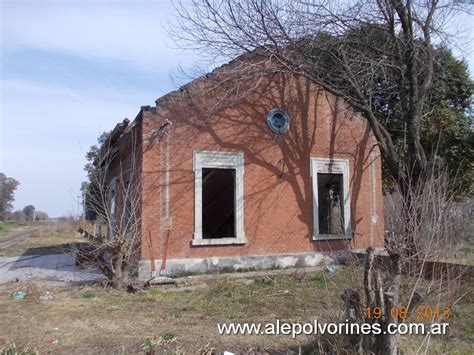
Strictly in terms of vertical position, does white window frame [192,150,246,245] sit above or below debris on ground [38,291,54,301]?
above

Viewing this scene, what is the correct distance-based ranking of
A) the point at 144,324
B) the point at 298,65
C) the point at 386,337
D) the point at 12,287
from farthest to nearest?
the point at 298,65, the point at 12,287, the point at 144,324, the point at 386,337

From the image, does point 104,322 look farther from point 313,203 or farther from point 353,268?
point 313,203

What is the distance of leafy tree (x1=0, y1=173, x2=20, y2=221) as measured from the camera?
273 feet

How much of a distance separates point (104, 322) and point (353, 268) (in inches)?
186

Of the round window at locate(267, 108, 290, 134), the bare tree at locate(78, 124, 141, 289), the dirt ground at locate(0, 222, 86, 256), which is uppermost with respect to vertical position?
the round window at locate(267, 108, 290, 134)

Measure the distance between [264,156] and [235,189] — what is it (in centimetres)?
143

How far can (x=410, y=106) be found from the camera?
13.8 metres

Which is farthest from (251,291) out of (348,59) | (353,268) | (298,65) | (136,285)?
(348,59)

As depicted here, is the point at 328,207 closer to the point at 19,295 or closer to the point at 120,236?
the point at 120,236

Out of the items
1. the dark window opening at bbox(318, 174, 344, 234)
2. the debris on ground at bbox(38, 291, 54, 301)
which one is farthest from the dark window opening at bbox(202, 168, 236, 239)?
the debris on ground at bbox(38, 291, 54, 301)

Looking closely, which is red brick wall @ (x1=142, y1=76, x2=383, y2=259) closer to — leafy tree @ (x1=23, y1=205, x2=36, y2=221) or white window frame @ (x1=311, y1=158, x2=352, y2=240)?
white window frame @ (x1=311, y1=158, x2=352, y2=240)

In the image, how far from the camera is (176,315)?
8.62m

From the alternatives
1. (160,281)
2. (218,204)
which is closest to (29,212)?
(218,204)

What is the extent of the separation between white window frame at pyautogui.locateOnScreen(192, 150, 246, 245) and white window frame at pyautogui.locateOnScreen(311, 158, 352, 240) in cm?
257
